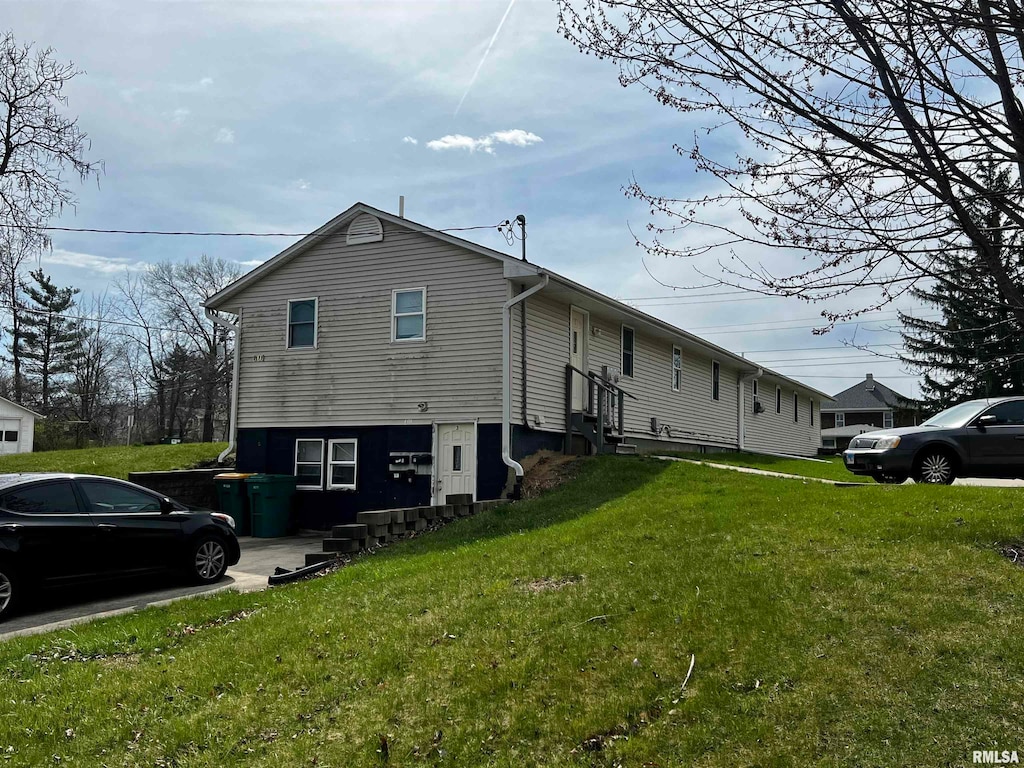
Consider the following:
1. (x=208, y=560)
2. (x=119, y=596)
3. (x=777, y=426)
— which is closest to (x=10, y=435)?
(x=777, y=426)

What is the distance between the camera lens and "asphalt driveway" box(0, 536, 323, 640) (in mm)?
8375

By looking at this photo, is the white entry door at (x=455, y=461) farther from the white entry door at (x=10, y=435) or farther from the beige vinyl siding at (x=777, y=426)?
the white entry door at (x=10, y=435)

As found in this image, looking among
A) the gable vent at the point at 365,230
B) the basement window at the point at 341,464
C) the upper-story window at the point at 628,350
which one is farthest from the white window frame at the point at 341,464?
the upper-story window at the point at 628,350

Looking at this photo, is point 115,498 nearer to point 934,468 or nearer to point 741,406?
point 934,468

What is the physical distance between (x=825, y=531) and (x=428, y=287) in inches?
366

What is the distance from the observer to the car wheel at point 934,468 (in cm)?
1307

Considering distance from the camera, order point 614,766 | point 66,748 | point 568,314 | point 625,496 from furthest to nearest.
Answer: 1. point 568,314
2. point 625,496
3. point 66,748
4. point 614,766

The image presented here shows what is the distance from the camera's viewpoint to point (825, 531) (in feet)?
27.2

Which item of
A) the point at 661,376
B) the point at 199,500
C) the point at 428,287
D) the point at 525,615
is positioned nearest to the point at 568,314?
the point at 428,287

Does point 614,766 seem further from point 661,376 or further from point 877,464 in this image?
point 661,376

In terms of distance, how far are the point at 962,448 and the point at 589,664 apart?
1000cm

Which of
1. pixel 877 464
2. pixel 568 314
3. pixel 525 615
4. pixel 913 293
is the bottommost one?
pixel 525 615

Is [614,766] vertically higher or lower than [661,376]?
lower

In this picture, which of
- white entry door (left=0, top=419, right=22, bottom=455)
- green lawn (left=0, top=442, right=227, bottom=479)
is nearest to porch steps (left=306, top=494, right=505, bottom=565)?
green lawn (left=0, top=442, right=227, bottom=479)
